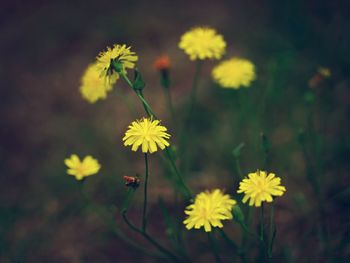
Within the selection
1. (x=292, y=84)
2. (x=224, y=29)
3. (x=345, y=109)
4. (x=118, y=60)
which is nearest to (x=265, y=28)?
(x=224, y=29)

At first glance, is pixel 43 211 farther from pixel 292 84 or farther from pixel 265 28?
pixel 265 28

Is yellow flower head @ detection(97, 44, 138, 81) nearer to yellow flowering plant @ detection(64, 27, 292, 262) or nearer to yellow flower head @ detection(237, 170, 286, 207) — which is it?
yellow flowering plant @ detection(64, 27, 292, 262)

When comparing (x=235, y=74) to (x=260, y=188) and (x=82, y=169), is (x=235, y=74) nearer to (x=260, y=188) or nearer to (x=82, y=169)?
(x=260, y=188)

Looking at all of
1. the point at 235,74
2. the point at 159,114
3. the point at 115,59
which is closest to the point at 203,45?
the point at 235,74

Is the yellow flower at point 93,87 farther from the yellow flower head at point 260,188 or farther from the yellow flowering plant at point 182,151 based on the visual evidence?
the yellow flower head at point 260,188

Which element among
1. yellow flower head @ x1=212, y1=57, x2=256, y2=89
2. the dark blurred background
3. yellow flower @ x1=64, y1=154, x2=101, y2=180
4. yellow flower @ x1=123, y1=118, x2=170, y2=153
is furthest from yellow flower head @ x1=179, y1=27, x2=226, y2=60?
yellow flower @ x1=64, y1=154, x2=101, y2=180

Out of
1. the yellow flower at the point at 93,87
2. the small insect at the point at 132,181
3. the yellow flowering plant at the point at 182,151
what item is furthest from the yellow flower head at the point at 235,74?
the small insect at the point at 132,181
